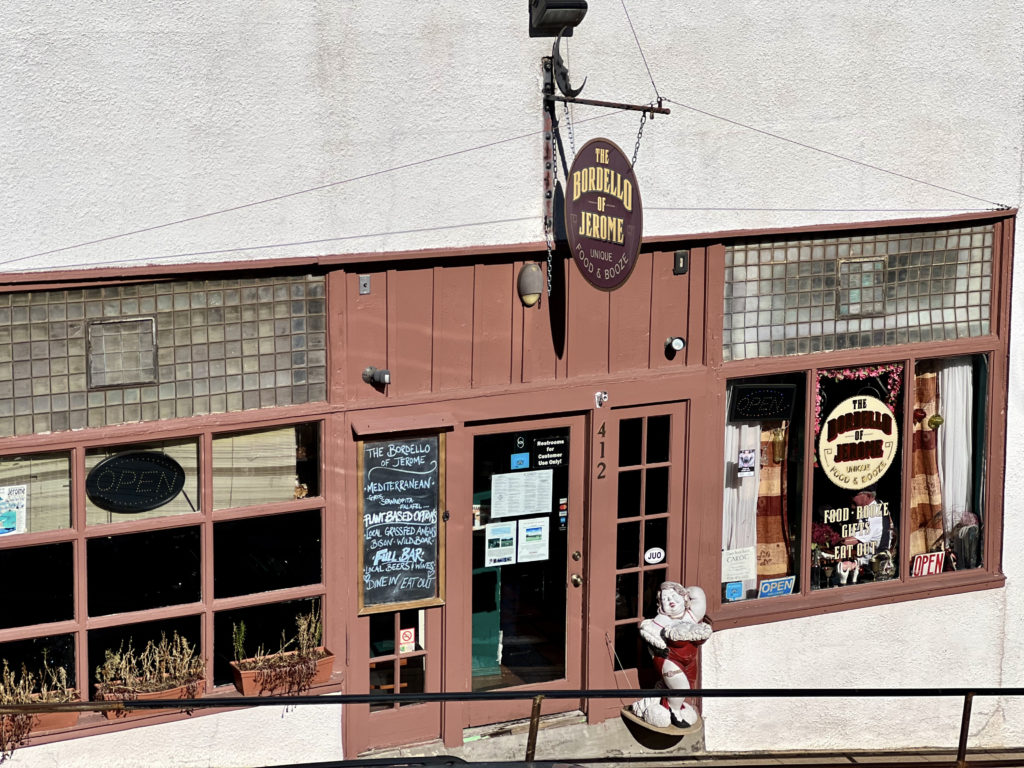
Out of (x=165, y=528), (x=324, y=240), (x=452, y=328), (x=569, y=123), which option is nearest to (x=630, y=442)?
(x=452, y=328)

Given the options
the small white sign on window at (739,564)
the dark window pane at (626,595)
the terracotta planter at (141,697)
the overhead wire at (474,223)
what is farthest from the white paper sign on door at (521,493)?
the terracotta planter at (141,697)

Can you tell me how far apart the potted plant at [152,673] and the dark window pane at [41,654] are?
0.55 ft

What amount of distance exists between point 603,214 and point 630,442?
5.65 ft

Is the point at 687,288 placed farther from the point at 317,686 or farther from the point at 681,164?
the point at 317,686

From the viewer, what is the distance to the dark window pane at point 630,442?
9078 mm

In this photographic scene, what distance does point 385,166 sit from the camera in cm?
807

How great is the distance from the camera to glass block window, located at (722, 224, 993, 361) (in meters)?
9.34

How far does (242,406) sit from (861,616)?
4562mm

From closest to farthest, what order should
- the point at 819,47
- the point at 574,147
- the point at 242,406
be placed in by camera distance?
the point at 242,406
the point at 574,147
the point at 819,47

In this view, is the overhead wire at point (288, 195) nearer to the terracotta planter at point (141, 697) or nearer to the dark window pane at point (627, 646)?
the terracotta planter at point (141, 697)

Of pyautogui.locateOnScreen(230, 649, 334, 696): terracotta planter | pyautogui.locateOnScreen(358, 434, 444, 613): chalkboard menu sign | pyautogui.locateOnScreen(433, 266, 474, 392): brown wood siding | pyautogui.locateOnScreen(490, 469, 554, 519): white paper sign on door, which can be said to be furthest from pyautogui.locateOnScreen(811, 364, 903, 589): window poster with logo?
pyautogui.locateOnScreen(230, 649, 334, 696): terracotta planter

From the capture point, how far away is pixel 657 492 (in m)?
9.26

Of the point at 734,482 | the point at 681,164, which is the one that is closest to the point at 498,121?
the point at 681,164

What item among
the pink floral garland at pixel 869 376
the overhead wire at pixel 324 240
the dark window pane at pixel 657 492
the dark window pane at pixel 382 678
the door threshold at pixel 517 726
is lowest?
the door threshold at pixel 517 726
